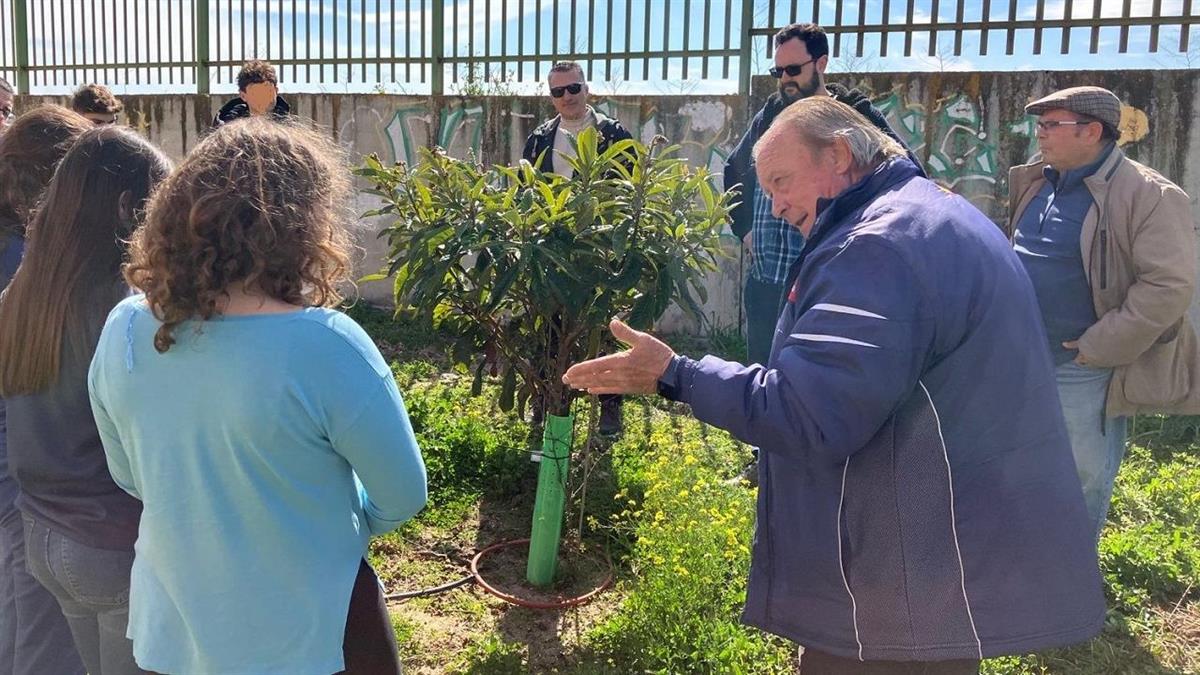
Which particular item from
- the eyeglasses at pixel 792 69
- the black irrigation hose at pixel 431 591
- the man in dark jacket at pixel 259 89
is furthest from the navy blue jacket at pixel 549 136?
the black irrigation hose at pixel 431 591

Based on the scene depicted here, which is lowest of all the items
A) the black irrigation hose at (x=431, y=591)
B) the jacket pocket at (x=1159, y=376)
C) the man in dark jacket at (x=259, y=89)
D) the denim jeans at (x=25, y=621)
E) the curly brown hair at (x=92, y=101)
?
the black irrigation hose at (x=431, y=591)

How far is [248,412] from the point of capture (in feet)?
5.26

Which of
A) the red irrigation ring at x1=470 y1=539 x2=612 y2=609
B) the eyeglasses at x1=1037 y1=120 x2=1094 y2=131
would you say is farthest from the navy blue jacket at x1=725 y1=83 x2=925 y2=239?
the red irrigation ring at x1=470 y1=539 x2=612 y2=609

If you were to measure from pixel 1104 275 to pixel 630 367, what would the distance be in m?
2.17

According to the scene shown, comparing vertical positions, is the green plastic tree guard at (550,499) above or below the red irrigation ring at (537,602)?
above

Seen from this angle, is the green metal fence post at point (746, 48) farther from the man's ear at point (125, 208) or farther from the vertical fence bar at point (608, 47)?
the man's ear at point (125, 208)

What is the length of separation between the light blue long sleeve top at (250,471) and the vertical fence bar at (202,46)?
8811mm

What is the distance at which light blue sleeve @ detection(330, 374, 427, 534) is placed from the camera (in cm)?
166

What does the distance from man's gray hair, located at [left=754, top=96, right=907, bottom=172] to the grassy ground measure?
152cm

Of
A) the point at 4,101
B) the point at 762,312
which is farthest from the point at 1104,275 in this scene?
the point at 4,101

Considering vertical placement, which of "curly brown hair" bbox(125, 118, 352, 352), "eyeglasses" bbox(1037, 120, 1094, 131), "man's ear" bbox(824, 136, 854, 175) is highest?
"eyeglasses" bbox(1037, 120, 1094, 131)

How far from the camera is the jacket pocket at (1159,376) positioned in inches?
132

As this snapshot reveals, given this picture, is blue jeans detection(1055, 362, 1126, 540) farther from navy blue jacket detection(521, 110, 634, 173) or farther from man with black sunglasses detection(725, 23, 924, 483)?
navy blue jacket detection(521, 110, 634, 173)

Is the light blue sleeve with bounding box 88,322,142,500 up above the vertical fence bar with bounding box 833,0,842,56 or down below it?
below
